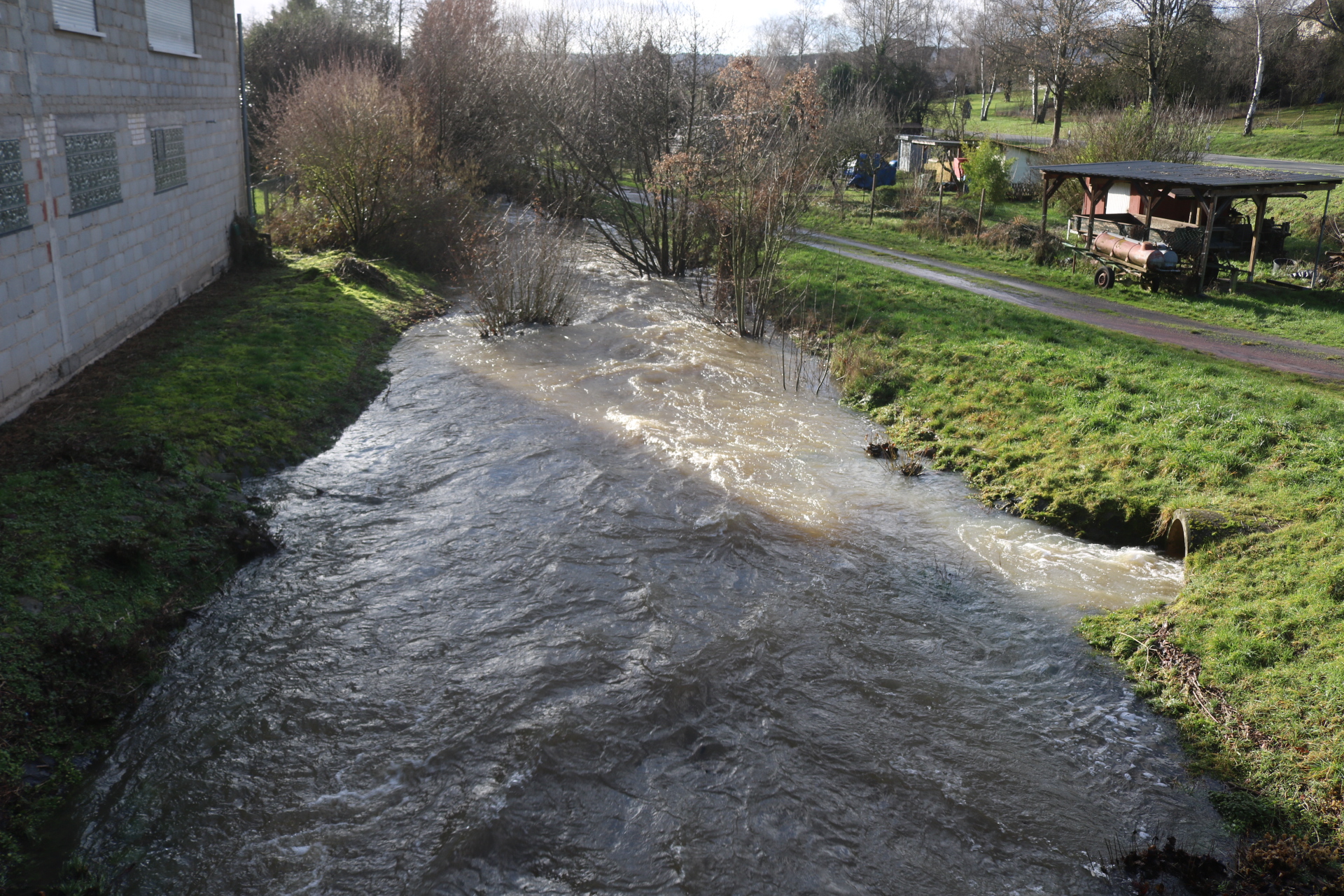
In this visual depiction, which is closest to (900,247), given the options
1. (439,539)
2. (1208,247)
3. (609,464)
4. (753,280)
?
(1208,247)

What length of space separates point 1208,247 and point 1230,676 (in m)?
15.4

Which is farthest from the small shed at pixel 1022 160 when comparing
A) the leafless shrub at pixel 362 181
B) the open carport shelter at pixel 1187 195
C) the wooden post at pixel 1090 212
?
the leafless shrub at pixel 362 181

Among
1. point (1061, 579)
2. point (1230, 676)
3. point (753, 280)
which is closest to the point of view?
point (1230, 676)

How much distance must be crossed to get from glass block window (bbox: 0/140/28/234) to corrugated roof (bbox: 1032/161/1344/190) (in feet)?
63.4

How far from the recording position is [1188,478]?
8.98 m

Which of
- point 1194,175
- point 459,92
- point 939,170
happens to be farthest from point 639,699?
point 939,170

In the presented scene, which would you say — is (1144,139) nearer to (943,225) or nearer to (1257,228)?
(943,225)

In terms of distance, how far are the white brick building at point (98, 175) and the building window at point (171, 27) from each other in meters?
0.03

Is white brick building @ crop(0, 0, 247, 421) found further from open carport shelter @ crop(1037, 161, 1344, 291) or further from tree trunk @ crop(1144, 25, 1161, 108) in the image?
tree trunk @ crop(1144, 25, 1161, 108)

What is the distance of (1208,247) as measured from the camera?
61.9 ft

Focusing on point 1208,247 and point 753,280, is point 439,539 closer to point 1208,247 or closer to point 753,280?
point 753,280

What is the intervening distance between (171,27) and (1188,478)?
15.2 metres

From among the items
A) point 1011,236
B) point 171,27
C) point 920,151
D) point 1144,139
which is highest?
point 171,27

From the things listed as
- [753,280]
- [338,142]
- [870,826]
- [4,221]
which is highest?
[338,142]
